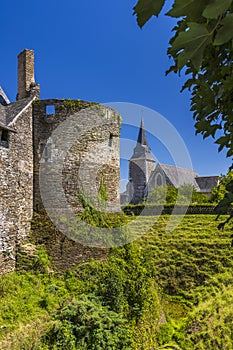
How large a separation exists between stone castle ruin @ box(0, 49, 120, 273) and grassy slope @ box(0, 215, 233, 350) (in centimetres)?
122

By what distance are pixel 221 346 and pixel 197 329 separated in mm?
912

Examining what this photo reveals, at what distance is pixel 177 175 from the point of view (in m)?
45.9

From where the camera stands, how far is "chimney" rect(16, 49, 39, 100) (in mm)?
Answer: 12447

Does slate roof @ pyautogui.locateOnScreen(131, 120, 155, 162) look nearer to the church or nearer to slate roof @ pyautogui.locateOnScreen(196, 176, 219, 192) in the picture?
the church

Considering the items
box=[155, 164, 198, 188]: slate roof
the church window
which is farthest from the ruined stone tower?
the church window

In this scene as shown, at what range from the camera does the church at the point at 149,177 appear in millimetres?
44156

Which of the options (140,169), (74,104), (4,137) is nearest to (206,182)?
(140,169)

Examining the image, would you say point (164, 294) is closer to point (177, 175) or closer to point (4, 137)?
point (4, 137)

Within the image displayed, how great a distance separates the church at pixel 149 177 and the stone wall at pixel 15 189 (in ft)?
98.7

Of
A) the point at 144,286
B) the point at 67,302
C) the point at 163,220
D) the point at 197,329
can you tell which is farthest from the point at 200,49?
the point at 163,220

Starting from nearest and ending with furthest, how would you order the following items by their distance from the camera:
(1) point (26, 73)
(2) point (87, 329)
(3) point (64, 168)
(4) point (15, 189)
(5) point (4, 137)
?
(2) point (87, 329) < (5) point (4, 137) < (4) point (15, 189) < (3) point (64, 168) < (1) point (26, 73)

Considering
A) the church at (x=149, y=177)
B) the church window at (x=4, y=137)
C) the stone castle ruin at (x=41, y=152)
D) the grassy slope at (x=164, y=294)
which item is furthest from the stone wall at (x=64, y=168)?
the church at (x=149, y=177)

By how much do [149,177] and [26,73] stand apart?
121ft

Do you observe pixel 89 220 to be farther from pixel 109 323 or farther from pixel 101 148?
pixel 109 323
